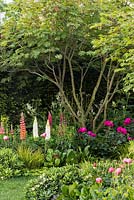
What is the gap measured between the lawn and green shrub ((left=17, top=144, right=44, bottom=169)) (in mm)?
481

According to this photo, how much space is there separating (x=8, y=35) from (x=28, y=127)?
7.33ft

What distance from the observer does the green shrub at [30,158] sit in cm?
756

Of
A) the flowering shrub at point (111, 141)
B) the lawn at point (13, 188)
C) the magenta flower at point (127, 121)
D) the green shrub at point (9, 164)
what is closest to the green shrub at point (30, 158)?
the green shrub at point (9, 164)

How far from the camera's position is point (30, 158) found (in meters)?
7.59

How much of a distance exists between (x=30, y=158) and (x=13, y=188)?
43.4 inches

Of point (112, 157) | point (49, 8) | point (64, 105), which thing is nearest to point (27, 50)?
point (49, 8)

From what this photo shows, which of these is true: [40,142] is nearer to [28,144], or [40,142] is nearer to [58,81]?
[28,144]

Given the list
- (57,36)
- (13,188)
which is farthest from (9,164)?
(57,36)

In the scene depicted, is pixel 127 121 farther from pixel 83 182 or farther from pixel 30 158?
pixel 83 182

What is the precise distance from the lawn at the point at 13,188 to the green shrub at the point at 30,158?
1.58ft

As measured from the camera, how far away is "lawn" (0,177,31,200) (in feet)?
20.0

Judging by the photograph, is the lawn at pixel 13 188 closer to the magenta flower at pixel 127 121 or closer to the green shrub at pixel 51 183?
the green shrub at pixel 51 183

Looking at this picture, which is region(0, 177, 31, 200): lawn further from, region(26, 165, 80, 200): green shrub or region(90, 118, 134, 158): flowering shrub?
region(90, 118, 134, 158): flowering shrub

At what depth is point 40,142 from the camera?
8344mm
